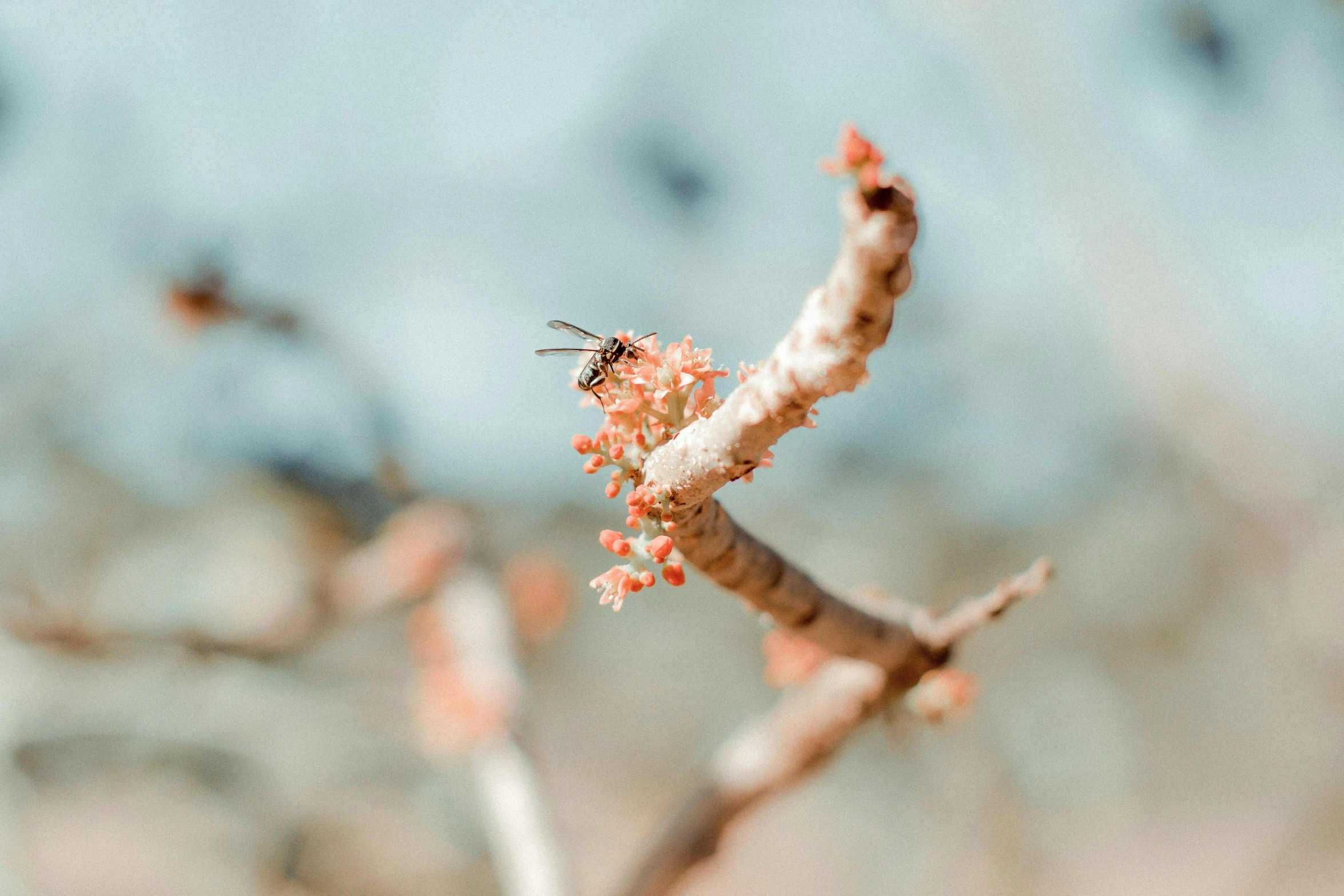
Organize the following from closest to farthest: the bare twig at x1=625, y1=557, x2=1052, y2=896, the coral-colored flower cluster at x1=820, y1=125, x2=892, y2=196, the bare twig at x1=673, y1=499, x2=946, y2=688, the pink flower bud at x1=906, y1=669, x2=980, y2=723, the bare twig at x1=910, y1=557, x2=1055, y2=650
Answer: the coral-colored flower cluster at x1=820, y1=125, x2=892, y2=196, the bare twig at x1=673, y1=499, x2=946, y2=688, the bare twig at x1=910, y1=557, x2=1055, y2=650, the bare twig at x1=625, y1=557, x2=1052, y2=896, the pink flower bud at x1=906, y1=669, x2=980, y2=723

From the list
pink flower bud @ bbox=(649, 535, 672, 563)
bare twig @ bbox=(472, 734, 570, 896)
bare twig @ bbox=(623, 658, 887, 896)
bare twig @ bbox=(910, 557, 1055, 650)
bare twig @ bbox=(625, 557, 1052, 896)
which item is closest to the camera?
pink flower bud @ bbox=(649, 535, 672, 563)

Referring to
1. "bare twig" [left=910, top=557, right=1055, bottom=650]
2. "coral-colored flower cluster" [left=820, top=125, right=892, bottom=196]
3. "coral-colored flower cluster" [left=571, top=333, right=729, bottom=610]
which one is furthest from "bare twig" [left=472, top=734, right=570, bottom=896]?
"coral-colored flower cluster" [left=820, top=125, right=892, bottom=196]

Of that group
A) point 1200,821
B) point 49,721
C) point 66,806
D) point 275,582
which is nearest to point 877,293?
point 275,582

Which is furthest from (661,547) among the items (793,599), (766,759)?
(766,759)

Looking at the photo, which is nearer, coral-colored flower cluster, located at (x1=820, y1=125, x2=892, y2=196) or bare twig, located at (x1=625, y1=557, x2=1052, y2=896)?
coral-colored flower cluster, located at (x1=820, y1=125, x2=892, y2=196)

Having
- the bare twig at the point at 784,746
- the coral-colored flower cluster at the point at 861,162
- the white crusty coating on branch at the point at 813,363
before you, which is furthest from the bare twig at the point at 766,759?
the coral-colored flower cluster at the point at 861,162

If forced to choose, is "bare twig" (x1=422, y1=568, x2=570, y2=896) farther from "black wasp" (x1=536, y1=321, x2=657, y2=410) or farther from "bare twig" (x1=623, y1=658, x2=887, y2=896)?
"black wasp" (x1=536, y1=321, x2=657, y2=410)

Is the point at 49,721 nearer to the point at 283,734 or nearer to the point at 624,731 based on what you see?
the point at 283,734
